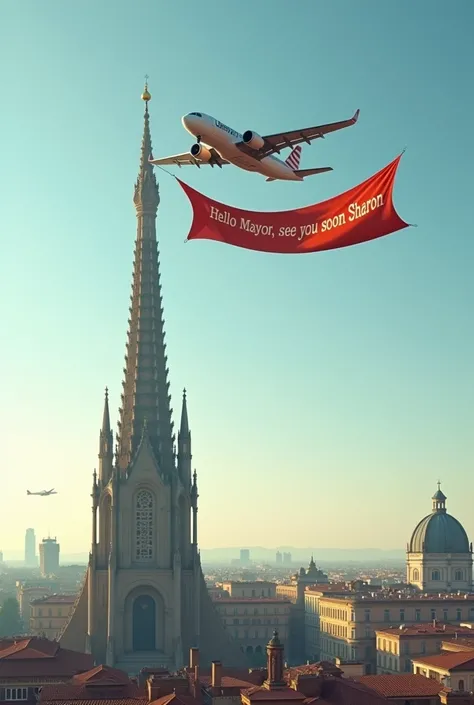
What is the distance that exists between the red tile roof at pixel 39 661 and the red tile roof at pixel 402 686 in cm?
2557

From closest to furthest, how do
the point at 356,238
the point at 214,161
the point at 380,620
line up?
the point at 356,238 < the point at 214,161 < the point at 380,620

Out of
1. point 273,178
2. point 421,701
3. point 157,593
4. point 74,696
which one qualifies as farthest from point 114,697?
point 273,178

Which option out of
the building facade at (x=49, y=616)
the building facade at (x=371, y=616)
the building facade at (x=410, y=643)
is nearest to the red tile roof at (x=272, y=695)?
the building facade at (x=410, y=643)

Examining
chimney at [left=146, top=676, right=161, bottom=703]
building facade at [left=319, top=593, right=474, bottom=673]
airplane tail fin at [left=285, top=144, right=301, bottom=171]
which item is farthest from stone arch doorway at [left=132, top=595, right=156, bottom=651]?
airplane tail fin at [left=285, top=144, right=301, bottom=171]

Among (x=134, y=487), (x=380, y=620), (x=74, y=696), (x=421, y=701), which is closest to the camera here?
(x=74, y=696)

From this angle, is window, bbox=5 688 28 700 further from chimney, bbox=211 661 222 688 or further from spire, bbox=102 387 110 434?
spire, bbox=102 387 110 434

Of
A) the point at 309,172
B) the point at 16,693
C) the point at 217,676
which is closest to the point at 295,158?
the point at 309,172

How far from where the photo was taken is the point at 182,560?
159m

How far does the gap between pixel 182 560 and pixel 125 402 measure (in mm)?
20092

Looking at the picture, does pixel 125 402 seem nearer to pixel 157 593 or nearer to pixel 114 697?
pixel 157 593

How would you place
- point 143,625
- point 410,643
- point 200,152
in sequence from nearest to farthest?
point 200,152 < point 143,625 < point 410,643

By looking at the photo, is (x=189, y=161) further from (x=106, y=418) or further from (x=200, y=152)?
(x=106, y=418)

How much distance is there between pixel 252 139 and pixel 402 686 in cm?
7631

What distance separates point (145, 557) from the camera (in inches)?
6225
